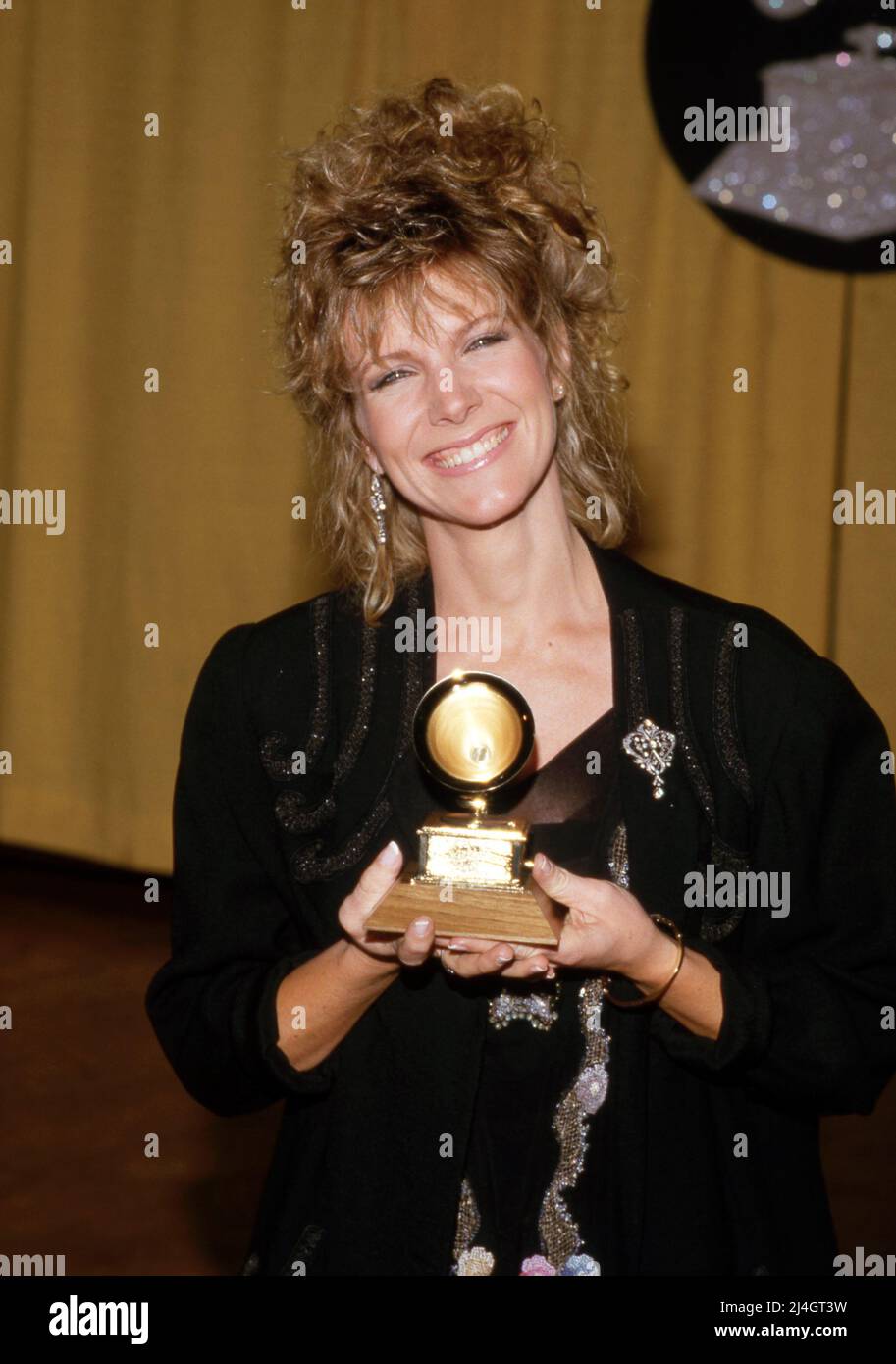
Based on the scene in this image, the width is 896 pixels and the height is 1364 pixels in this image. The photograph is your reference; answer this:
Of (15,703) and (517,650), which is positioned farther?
(15,703)

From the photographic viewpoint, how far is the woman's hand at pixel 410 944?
1.68 metres

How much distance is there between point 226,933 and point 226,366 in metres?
4.07

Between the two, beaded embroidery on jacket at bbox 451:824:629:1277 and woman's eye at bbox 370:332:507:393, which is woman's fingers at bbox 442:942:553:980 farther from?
woman's eye at bbox 370:332:507:393

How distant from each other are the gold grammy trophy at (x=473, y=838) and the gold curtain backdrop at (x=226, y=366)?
3736 millimetres

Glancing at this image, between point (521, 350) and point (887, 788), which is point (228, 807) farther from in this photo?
point (887, 788)

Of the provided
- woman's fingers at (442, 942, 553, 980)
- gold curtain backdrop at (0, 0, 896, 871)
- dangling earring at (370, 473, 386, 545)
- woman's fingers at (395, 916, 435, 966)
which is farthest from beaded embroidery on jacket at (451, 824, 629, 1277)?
gold curtain backdrop at (0, 0, 896, 871)

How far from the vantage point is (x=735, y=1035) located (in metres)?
1.78

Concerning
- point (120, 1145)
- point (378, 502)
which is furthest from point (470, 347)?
point (120, 1145)

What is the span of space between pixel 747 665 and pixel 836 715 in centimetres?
13

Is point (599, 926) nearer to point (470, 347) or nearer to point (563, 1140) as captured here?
point (563, 1140)

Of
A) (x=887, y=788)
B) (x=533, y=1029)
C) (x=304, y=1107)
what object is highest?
(x=887, y=788)

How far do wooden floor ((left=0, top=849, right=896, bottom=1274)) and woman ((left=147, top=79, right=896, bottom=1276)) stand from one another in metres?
1.74

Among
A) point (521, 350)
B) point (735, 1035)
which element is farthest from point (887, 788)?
point (521, 350)

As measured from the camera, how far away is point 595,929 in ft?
5.51
